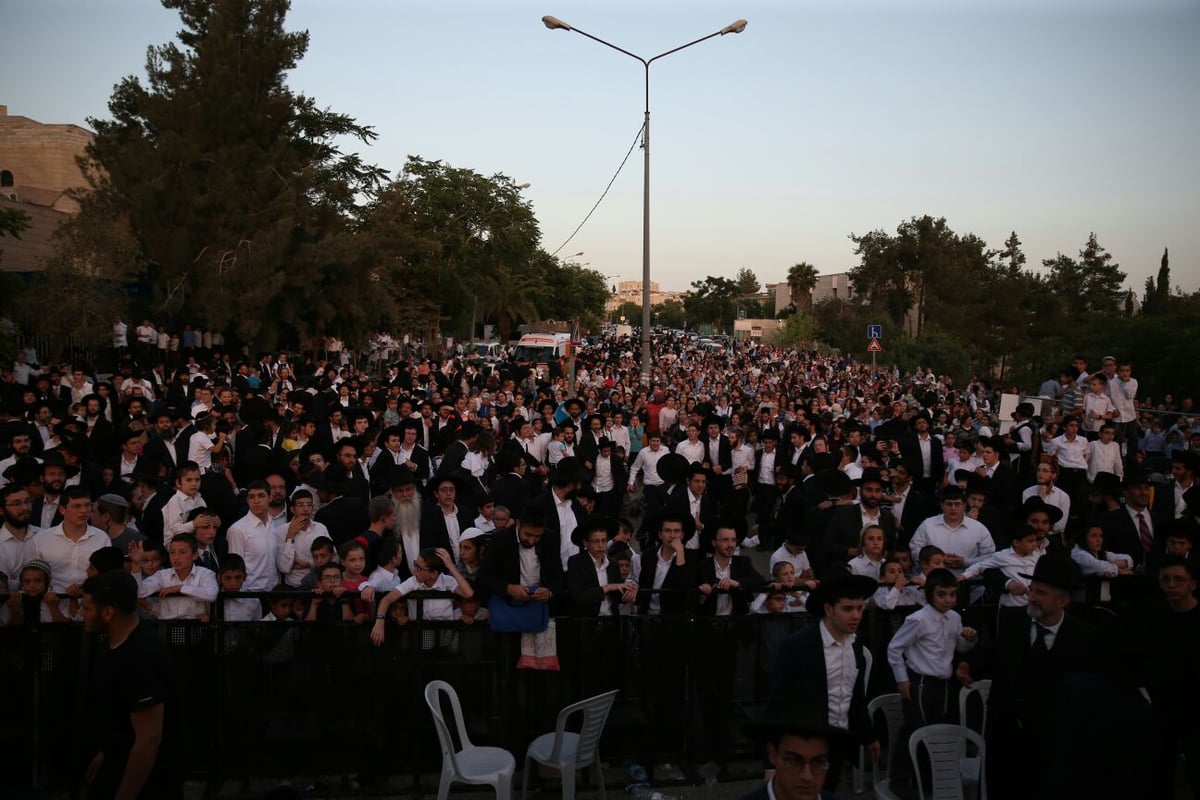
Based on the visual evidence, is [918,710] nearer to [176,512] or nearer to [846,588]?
[846,588]

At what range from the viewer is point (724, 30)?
788 inches

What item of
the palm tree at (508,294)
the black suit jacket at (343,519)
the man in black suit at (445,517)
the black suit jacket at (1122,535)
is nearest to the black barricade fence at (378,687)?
the man in black suit at (445,517)

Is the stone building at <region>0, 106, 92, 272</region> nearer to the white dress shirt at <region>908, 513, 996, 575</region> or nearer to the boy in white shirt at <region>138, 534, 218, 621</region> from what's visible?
the boy in white shirt at <region>138, 534, 218, 621</region>

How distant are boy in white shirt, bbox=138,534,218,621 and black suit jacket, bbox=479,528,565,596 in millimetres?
1772

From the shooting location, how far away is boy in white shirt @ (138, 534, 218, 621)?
224 inches

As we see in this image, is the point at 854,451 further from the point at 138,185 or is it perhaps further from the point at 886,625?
the point at 138,185

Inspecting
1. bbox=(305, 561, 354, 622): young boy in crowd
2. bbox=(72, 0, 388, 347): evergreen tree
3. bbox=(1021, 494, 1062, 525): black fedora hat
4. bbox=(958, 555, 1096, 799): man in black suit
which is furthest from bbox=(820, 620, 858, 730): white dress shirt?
bbox=(72, 0, 388, 347): evergreen tree

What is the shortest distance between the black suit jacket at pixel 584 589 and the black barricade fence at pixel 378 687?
160mm

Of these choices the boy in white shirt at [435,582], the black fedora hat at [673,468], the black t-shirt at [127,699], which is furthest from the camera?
the black fedora hat at [673,468]

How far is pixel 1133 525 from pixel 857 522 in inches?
103

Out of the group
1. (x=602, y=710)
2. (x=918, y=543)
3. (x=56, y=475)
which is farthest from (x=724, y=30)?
(x=602, y=710)

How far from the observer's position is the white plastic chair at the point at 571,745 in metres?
4.97

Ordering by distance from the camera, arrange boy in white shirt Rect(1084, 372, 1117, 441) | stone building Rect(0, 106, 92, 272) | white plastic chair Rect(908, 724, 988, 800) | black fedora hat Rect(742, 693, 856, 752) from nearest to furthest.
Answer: black fedora hat Rect(742, 693, 856, 752) < white plastic chair Rect(908, 724, 988, 800) < boy in white shirt Rect(1084, 372, 1117, 441) < stone building Rect(0, 106, 92, 272)

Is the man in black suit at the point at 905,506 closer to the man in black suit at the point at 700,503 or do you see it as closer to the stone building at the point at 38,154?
the man in black suit at the point at 700,503
